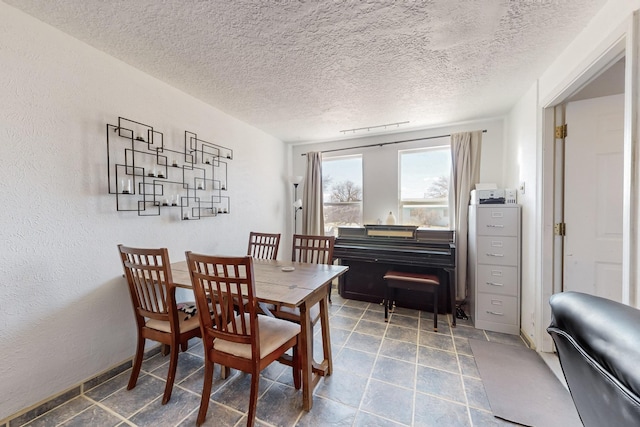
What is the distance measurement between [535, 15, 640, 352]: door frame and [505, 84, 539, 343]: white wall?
111 millimetres

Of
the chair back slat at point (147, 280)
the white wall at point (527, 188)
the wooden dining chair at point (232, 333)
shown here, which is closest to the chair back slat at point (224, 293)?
the wooden dining chair at point (232, 333)

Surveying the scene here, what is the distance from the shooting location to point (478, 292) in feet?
8.67

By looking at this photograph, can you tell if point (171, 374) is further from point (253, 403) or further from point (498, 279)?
point (498, 279)

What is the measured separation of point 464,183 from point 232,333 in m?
3.10

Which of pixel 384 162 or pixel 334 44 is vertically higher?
pixel 334 44

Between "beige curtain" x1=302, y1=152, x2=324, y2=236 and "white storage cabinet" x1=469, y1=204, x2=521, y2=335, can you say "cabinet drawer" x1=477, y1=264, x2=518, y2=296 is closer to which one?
"white storage cabinet" x1=469, y1=204, x2=521, y2=335

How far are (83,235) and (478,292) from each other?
357 centimetres

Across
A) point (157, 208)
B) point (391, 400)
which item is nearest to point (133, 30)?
point (157, 208)

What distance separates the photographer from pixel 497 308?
2.57 metres

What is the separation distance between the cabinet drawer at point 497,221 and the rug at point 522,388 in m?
1.08

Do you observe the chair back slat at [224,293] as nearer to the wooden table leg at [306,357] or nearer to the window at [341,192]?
the wooden table leg at [306,357]

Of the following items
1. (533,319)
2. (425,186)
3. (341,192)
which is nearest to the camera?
(533,319)

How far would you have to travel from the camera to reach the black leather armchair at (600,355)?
439mm

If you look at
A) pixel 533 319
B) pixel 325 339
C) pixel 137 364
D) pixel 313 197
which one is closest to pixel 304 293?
pixel 325 339
